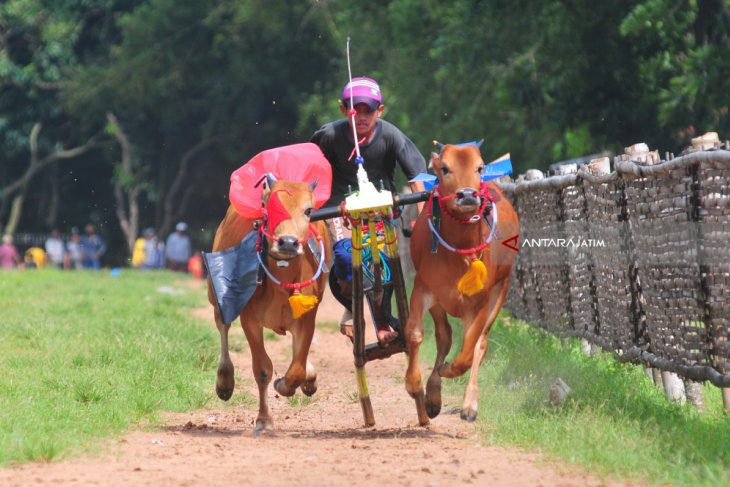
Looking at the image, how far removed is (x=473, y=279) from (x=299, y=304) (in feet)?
3.85

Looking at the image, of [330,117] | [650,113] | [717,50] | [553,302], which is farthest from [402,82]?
[553,302]

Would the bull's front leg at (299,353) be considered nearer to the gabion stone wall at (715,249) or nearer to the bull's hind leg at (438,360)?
the bull's hind leg at (438,360)

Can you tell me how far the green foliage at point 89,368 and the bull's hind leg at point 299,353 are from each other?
3.76 ft

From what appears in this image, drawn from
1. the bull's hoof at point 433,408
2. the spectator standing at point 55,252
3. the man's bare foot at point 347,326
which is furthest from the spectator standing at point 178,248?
the bull's hoof at point 433,408

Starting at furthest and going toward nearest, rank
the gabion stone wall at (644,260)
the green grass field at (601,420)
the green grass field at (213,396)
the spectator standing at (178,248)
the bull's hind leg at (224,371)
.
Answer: the spectator standing at (178,248) → the bull's hind leg at (224,371) → the gabion stone wall at (644,260) → the green grass field at (213,396) → the green grass field at (601,420)

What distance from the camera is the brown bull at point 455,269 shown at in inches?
352

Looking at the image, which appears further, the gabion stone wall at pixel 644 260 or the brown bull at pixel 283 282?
the brown bull at pixel 283 282

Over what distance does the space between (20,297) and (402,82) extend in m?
14.7

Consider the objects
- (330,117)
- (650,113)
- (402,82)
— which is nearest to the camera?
(650,113)

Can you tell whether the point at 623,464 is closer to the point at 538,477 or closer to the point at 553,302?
the point at 538,477

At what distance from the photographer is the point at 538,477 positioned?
23.8 feet

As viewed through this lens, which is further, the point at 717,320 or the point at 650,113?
the point at 650,113

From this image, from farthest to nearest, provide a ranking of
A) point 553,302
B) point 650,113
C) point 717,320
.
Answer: point 650,113
point 553,302
point 717,320

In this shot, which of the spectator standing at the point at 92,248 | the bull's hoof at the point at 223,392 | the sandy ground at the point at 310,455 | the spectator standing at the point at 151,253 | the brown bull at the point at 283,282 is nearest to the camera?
the sandy ground at the point at 310,455
